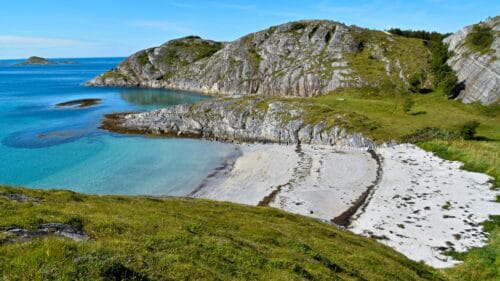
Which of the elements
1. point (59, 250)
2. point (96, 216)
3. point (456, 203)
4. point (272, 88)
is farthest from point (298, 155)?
point (272, 88)

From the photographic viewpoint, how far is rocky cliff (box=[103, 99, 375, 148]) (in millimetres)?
78312

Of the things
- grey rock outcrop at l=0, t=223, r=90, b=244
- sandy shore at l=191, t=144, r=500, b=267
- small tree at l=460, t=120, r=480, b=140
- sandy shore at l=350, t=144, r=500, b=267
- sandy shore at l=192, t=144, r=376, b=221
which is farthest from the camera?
small tree at l=460, t=120, r=480, b=140

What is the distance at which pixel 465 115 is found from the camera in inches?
3059

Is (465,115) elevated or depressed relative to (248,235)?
elevated

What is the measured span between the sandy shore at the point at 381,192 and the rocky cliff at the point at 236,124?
9.55 metres

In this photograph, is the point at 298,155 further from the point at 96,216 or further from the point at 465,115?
the point at 96,216

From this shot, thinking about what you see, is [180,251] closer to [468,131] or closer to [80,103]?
[468,131]

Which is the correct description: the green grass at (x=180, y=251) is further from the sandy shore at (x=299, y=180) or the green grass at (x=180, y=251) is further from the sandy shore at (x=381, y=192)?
the sandy shore at (x=299, y=180)

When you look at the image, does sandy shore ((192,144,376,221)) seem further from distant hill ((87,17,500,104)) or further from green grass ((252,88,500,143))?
distant hill ((87,17,500,104))

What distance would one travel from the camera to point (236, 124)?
88812 millimetres

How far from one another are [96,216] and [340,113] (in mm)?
70746

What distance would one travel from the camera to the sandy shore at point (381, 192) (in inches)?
1320

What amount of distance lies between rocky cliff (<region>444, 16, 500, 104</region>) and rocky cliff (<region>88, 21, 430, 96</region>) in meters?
12.4

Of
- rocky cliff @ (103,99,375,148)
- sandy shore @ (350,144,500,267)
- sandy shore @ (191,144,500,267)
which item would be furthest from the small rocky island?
sandy shore @ (350,144,500,267)
